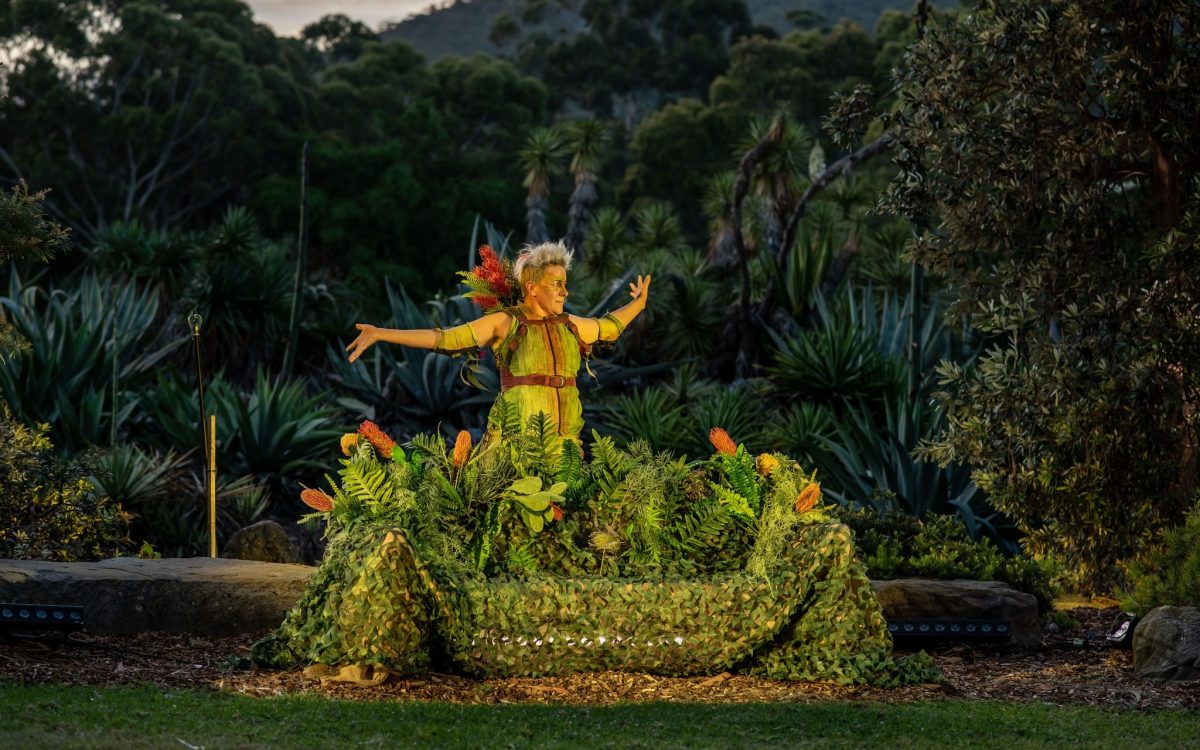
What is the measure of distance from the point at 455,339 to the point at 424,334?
0.20 meters

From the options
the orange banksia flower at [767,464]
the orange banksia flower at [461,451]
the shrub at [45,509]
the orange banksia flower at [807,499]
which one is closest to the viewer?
the orange banksia flower at [461,451]

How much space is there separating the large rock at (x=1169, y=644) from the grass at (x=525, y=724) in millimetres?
737

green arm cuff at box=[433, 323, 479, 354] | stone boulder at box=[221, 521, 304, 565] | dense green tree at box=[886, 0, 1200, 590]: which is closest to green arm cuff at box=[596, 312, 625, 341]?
green arm cuff at box=[433, 323, 479, 354]

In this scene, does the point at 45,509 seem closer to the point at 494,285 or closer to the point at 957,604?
the point at 494,285

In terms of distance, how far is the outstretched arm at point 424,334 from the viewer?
7.79 m

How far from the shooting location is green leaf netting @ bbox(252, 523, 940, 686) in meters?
6.82

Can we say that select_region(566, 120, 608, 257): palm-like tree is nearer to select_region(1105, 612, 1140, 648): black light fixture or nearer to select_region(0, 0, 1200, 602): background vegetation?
select_region(0, 0, 1200, 602): background vegetation

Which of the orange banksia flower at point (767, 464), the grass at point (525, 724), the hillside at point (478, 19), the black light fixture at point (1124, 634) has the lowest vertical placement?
the black light fixture at point (1124, 634)

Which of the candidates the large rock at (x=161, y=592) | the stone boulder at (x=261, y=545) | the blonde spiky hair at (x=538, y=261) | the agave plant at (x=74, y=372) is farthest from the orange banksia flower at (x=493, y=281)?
the agave plant at (x=74, y=372)

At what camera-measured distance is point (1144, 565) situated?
32.3 feet

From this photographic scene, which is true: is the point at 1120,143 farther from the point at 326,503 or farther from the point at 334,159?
the point at 334,159

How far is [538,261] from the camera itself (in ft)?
26.9

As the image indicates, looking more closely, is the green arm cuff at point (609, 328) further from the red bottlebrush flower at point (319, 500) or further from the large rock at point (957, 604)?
the large rock at point (957, 604)

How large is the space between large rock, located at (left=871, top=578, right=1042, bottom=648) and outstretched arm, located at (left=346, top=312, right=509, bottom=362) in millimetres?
2587
